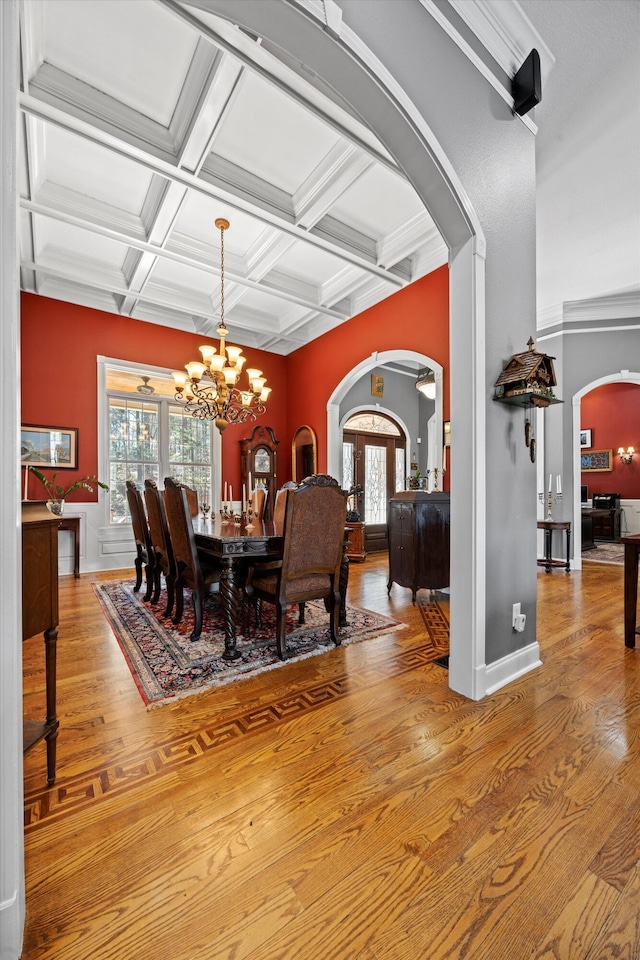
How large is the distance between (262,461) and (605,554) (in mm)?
6023

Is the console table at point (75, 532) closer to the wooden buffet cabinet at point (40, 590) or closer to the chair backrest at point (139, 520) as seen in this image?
the chair backrest at point (139, 520)

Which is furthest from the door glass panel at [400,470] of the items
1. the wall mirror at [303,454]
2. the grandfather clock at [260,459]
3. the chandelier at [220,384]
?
the chandelier at [220,384]

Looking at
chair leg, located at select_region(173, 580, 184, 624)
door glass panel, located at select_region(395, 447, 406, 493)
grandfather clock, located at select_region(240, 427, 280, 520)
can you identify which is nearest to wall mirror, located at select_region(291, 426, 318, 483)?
grandfather clock, located at select_region(240, 427, 280, 520)

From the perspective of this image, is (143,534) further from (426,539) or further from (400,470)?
(400,470)

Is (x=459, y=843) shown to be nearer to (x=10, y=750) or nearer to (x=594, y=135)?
(x=10, y=750)

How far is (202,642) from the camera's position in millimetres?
2764

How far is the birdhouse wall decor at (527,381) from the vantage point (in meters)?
2.00

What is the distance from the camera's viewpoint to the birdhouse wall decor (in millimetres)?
2000

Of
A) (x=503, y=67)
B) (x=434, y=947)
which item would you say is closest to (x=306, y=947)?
(x=434, y=947)

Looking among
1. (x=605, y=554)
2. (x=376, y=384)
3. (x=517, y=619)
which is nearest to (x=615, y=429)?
(x=605, y=554)

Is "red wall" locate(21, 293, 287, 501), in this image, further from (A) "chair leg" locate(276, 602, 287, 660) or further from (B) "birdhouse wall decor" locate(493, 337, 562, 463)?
(B) "birdhouse wall decor" locate(493, 337, 562, 463)

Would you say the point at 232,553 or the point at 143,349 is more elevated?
the point at 143,349

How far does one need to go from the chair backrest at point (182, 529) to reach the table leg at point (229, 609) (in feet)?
0.92

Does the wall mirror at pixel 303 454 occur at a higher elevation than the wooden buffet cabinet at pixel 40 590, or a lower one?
higher
